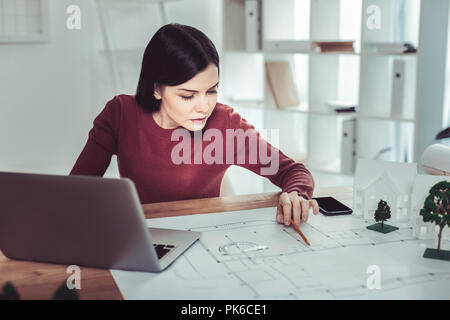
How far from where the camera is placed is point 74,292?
86 centimetres

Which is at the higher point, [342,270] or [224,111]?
[224,111]

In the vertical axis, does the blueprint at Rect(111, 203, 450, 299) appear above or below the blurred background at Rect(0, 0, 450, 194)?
below

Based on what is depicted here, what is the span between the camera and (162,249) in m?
1.06

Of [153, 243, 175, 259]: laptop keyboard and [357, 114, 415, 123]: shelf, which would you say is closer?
[153, 243, 175, 259]: laptop keyboard

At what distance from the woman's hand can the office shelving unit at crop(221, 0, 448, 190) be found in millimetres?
1425

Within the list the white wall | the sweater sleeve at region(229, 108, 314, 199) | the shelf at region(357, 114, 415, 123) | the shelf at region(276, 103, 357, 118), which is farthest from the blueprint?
the white wall

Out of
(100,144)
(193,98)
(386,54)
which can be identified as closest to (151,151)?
(100,144)

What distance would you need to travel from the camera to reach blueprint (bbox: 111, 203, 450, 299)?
0.89 meters

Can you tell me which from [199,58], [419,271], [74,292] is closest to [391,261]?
[419,271]

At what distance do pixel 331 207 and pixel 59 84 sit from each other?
2.06 metres

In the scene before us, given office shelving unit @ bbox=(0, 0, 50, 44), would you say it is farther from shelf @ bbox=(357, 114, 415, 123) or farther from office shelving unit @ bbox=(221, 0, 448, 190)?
shelf @ bbox=(357, 114, 415, 123)
